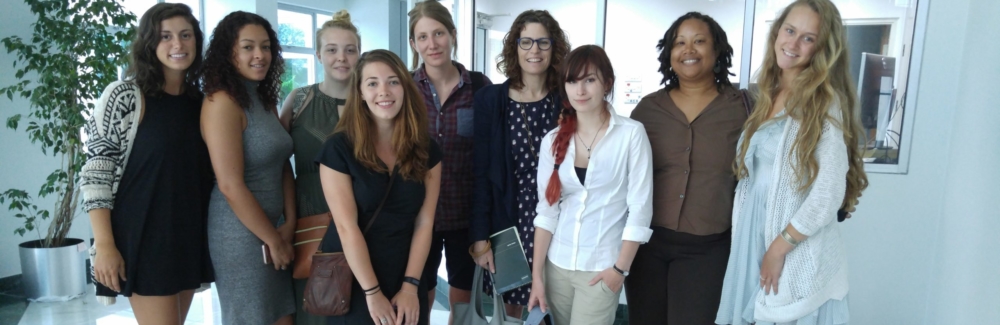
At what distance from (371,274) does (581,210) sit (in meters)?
0.75

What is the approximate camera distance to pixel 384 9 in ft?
28.6

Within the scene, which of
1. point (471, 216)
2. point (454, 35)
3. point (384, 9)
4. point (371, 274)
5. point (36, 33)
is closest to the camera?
point (371, 274)

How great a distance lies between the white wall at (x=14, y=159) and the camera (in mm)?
4102

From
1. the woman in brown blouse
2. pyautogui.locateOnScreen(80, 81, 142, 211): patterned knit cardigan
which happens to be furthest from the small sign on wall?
pyautogui.locateOnScreen(80, 81, 142, 211): patterned knit cardigan

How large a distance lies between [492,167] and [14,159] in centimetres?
417

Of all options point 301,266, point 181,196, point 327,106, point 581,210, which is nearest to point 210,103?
point 181,196

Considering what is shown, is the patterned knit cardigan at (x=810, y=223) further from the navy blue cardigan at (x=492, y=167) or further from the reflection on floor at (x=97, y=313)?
the reflection on floor at (x=97, y=313)

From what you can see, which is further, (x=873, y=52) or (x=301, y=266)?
(x=873, y=52)

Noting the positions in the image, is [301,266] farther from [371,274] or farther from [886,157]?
[886,157]

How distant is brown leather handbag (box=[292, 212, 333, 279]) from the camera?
2154 mm

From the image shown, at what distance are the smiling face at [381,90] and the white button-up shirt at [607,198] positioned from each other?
0.57 metres

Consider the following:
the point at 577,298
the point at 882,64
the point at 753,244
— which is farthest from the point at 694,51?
the point at 882,64

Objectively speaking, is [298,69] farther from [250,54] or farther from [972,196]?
[972,196]

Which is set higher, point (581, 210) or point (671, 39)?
point (671, 39)
